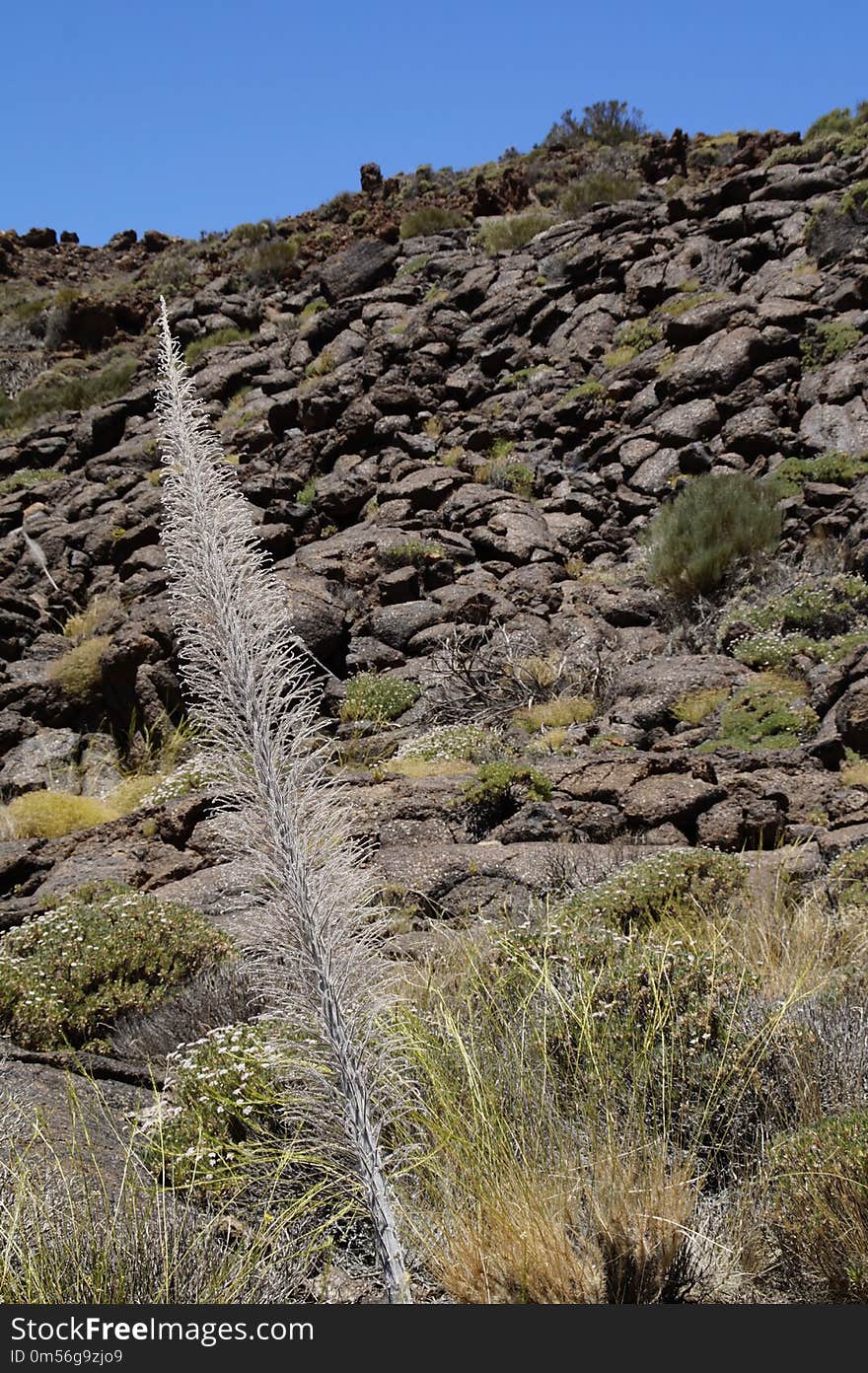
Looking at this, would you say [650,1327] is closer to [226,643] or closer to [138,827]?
[226,643]

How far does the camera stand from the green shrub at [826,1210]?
2541 mm

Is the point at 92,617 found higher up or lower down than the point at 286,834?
higher up

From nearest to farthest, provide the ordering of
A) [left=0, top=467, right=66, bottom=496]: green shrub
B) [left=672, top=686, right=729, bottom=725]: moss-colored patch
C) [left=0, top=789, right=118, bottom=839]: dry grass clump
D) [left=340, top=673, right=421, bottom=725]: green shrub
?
[left=672, top=686, right=729, bottom=725]: moss-colored patch
[left=0, top=789, right=118, bottom=839]: dry grass clump
[left=340, top=673, right=421, bottom=725]: green shrub
[left=0, top=467, right=66, bottom=496]: green shrub

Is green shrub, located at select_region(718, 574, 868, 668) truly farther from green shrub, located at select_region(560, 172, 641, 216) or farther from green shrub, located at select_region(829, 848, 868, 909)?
green shrub, located at select_region(560, 172, 641, 216)

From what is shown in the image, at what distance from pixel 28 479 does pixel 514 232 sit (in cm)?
1321

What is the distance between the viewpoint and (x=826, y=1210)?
8.50 ft

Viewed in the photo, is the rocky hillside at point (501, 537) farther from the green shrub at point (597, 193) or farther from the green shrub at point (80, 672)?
the green shrub at point (597, 193)

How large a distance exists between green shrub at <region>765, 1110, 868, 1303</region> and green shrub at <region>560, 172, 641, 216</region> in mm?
26094

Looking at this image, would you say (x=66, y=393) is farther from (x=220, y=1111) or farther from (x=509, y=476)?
(x=220, y=1111)

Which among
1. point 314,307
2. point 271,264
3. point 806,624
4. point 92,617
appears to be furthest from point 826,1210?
point 271,264

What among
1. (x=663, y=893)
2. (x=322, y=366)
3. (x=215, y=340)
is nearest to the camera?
(x=663, y=893)

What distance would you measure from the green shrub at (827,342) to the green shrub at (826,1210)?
14263 mm

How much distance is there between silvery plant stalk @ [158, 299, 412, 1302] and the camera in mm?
2469

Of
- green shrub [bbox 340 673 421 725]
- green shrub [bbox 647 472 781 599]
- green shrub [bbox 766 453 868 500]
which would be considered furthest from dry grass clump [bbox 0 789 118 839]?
green shrub [bbox 766 453 868 500]
